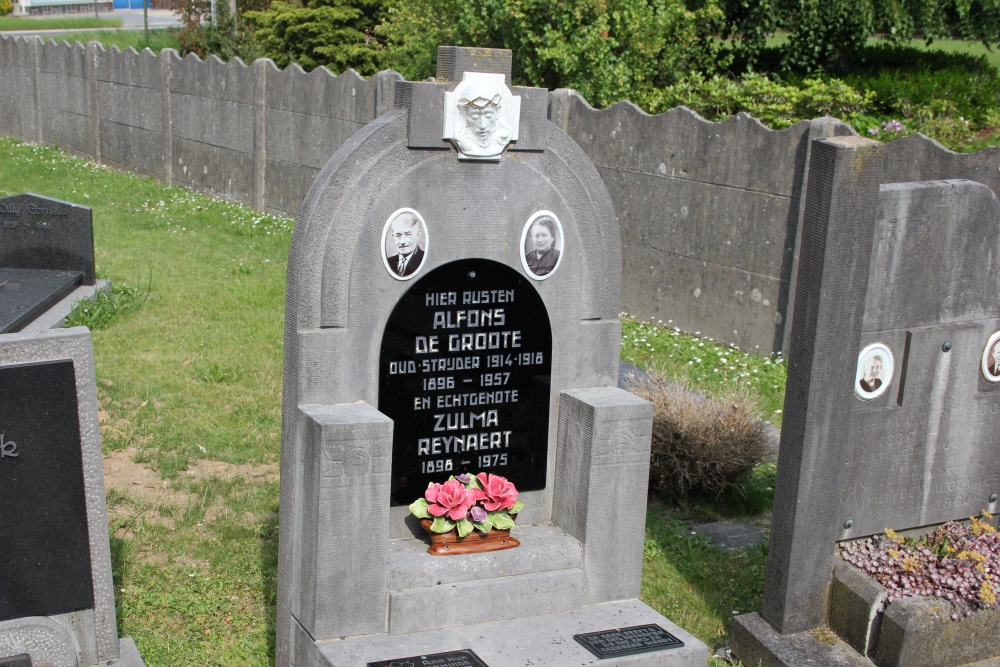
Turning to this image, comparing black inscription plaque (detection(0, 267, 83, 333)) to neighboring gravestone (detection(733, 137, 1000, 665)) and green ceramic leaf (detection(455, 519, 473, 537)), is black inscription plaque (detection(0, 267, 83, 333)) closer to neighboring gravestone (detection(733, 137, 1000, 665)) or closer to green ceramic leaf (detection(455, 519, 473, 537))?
green ceramic leaf (detection(455, 519, 473, 537))

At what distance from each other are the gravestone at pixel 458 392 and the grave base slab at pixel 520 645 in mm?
11

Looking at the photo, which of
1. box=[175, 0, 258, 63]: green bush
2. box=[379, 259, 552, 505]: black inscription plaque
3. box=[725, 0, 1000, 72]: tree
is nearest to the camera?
box=[379, 259, 552, 505]: black inscription plaque

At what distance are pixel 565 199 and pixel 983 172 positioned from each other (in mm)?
2066

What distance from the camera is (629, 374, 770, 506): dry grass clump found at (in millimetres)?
6555

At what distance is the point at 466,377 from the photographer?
4.65m

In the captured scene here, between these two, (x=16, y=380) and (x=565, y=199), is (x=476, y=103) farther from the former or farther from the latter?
(x=16, y=380)

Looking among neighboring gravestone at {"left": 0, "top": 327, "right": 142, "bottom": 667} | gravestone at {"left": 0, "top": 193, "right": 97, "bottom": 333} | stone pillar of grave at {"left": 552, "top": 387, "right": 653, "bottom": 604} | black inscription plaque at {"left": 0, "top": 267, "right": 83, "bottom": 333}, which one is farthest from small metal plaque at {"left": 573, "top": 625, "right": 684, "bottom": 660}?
gravestone at {"left": 0, "top": 193, "right": 97, "bottom": 333}

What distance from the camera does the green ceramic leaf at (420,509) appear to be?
14.8ft

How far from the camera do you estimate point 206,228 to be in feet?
46.5

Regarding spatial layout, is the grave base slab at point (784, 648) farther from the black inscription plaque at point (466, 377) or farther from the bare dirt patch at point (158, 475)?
the bare dirt patch at point (158, 475)

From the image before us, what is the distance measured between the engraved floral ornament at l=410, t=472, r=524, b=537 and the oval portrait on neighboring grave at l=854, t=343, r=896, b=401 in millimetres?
1594

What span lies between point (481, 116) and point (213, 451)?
354cm

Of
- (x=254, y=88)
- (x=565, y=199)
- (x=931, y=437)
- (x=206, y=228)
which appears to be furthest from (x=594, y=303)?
(x=254, y=88)

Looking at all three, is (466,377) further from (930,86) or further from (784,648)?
(930,86)
